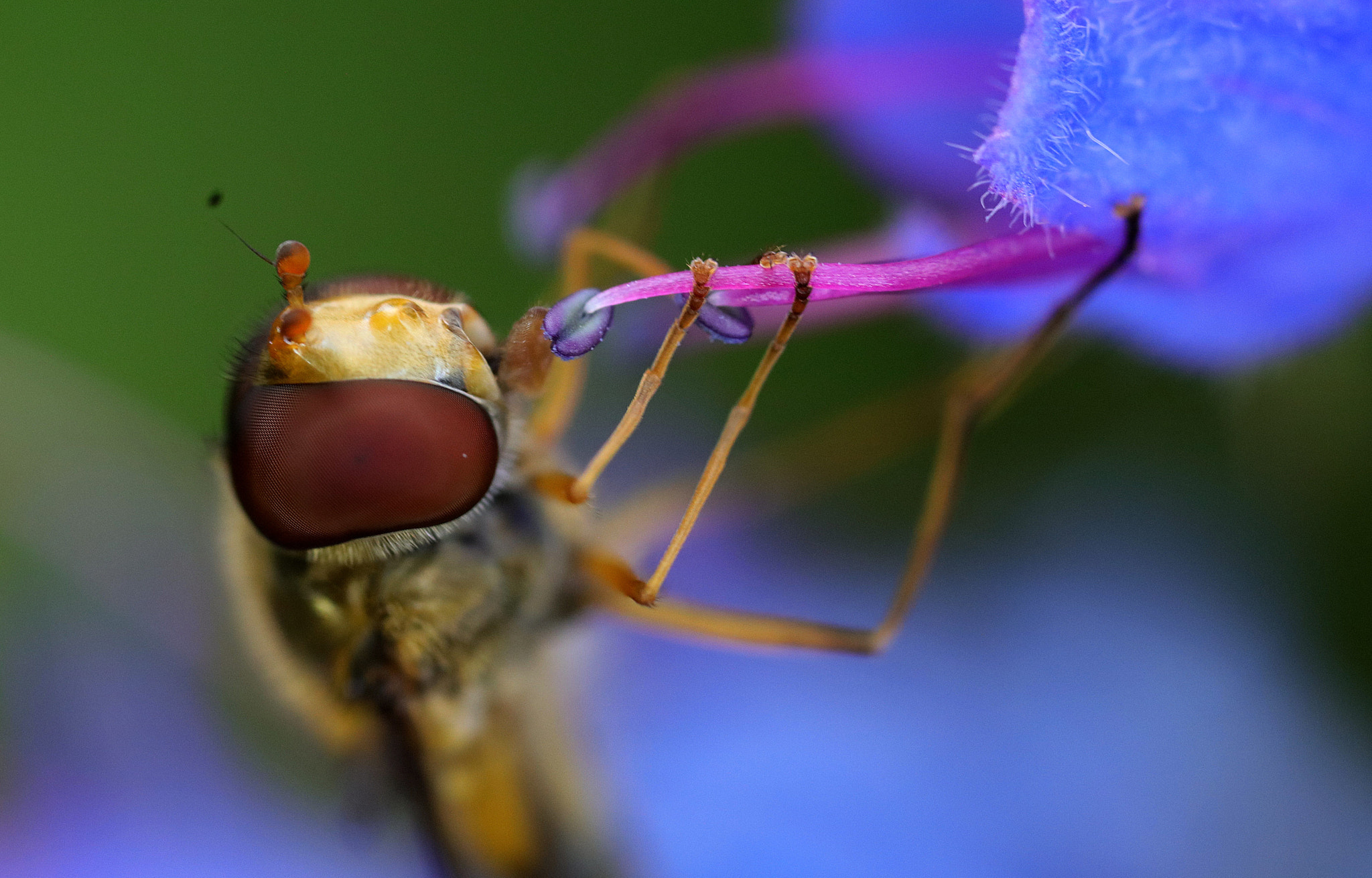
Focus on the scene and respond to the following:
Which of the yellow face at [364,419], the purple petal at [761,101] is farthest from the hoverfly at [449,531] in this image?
the purple petal at [761,101]

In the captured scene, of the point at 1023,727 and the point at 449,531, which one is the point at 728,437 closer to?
the point at 449,531

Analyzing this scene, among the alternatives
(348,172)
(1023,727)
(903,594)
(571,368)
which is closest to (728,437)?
(571,368)

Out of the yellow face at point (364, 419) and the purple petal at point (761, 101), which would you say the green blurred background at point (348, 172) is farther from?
the yellow face at point (364, 419)

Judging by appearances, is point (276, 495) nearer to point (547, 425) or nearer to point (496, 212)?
point (547, 425)

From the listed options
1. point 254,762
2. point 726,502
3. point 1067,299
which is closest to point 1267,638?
point 726,502

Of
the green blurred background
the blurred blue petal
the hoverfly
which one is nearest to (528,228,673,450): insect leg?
the hoverfly

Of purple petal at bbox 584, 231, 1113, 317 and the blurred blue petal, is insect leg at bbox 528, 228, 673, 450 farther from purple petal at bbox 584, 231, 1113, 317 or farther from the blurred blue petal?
the blurred blue petal
